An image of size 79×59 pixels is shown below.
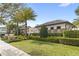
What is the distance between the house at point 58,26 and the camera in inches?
180

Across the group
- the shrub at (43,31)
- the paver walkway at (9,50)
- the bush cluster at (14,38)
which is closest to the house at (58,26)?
the shrub at (43,31)

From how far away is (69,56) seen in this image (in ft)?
14.6

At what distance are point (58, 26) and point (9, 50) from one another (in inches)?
40.5

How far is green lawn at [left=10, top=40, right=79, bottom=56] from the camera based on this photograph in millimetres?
4488

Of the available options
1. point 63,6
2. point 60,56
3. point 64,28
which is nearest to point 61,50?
point 60,56

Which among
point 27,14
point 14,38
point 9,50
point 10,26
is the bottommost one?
point 9,50

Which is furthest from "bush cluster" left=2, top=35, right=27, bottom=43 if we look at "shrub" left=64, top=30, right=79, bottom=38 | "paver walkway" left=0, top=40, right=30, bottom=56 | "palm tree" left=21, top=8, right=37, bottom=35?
"shrub" left=64, top=30, right=79, bottom=38

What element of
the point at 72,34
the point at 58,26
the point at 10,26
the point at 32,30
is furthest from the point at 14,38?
the point at 72,34

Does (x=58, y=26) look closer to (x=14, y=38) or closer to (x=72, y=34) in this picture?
(x=72, y=34)

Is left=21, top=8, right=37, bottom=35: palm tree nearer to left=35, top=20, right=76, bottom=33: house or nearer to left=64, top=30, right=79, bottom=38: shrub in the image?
left=35, top=20, right=76, bottom=33: house

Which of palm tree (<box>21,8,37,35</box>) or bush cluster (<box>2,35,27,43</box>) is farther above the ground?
palm tree (<box>21,8,37,35</box>)

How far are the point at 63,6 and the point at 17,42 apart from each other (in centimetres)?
111

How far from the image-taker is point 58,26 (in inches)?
183

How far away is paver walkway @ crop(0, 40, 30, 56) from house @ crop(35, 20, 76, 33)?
0.58m
